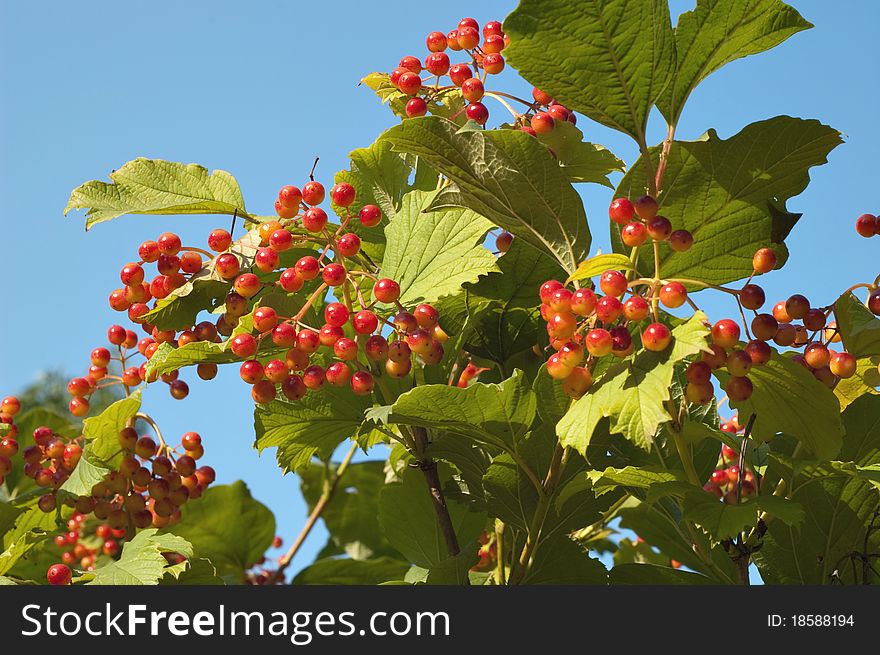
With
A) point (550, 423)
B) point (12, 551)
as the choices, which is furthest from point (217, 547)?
point (550, 423)

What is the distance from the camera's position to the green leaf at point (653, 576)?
166 centimetres

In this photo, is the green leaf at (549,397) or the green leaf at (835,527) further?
the green leaf at (835,527)

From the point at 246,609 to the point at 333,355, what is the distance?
1.52 ft

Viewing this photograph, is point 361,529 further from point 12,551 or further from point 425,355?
point 425,355

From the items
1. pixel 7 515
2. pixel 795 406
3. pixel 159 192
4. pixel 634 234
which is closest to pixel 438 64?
pixel 159 192

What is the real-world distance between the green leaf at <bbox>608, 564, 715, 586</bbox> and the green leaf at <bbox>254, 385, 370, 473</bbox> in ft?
1.80

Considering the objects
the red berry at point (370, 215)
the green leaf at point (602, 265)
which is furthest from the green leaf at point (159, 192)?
the green leaf at point (602, 265)

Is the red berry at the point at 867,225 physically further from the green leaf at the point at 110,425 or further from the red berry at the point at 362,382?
the green leaf at the point at 110,425

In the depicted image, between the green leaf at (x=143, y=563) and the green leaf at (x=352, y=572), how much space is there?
30.1 inches

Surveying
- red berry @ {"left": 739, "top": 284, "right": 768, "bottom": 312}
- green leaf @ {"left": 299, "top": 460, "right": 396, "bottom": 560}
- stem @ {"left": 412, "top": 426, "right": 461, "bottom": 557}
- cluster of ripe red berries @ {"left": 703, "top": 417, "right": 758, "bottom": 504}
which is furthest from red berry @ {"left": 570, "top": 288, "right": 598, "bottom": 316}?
green leaf @ {"left": 299, "top": 460, "right": 396, "bottom": 560}

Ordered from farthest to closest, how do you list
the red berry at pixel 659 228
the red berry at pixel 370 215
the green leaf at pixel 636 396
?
the red berry at pixel 370 215, the red berry at pixel 659 228, the green leaf at pixel 636 396

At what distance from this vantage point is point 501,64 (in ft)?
5.98

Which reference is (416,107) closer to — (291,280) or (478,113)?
(478,113)

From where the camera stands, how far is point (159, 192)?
1765 mm
